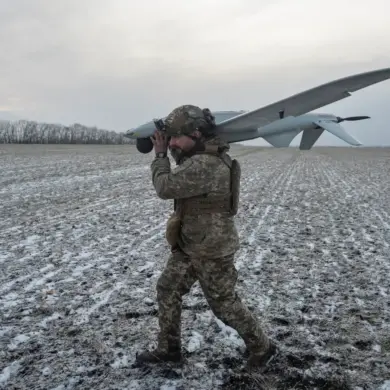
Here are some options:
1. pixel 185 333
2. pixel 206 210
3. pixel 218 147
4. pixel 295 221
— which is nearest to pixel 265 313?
pixel 185 333

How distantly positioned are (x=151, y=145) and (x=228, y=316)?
4.71 feet

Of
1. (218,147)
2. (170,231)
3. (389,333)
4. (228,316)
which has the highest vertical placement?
(218,147)

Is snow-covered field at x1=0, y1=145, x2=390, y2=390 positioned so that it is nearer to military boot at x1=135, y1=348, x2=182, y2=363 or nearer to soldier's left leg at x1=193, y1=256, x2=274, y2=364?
military boot at x1=135, y1=348, x2=182, y2=363

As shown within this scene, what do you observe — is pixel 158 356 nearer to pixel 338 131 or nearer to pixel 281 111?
pixel 281 111

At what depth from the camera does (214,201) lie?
3.03 metres

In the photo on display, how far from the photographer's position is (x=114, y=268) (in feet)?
18.7

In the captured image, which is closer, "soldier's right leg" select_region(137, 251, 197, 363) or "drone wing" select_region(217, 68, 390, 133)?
"drone wing" select_region(217, 68, 390, 133)

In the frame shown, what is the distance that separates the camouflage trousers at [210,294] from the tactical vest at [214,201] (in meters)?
0.35

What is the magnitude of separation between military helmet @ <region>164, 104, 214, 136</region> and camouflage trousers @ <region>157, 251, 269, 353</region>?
92 cm

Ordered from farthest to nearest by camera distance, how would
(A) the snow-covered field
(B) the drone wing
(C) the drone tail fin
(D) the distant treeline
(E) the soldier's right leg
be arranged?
(D) the distant treeline
(C) the drone tail fin
(A) the snow-covered field
(E) the soldier's right leg
(B) the drone wing

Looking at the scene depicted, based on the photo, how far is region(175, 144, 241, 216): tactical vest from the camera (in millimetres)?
Result: 3018

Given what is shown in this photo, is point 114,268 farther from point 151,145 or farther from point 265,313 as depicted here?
point 151,145

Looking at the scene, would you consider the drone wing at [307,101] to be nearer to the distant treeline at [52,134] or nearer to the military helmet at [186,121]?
the military helmet at [186,121]

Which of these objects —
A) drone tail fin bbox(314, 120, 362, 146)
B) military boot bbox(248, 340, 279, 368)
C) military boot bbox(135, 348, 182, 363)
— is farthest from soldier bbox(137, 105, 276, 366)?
drone tail fin bbox(314, 120, 362, 146)
